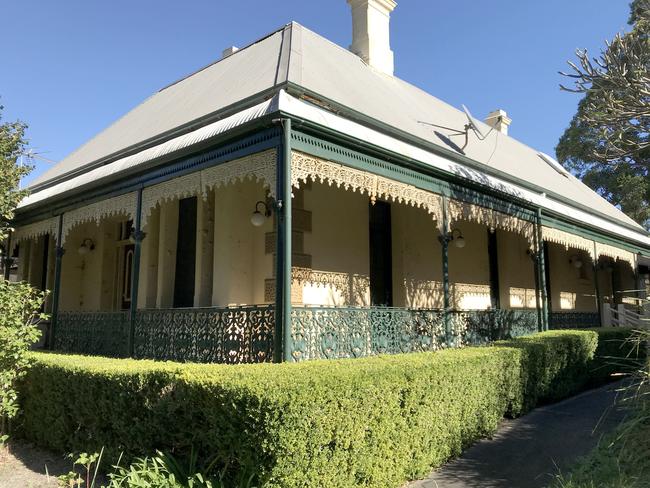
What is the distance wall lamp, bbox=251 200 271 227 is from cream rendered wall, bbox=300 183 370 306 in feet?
2.27

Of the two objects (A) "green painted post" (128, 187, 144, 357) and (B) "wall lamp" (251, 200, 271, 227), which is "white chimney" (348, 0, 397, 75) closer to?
(B) "wall lamp" (251, 200, 271, 227)

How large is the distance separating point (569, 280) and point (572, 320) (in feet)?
17.1

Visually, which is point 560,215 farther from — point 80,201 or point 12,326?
point 12,326

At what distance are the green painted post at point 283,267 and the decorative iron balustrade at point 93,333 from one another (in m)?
3.77

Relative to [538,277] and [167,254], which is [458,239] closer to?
[538,277]

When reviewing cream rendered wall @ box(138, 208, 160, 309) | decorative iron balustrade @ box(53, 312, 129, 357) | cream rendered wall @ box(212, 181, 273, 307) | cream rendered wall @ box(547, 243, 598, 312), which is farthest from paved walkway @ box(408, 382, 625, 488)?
cream rendered wall @ box(547, 243, 598, 312)

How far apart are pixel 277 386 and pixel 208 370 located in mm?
1031

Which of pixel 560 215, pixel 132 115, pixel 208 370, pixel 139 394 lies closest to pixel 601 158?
pixel 560 215

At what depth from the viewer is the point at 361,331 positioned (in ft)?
23.1

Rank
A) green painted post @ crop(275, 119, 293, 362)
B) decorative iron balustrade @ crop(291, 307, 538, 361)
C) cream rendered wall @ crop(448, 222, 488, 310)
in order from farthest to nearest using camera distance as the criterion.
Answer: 1. cream rendered wall @ crop(448, 222, 488, 310)
2. decorative iron balustrade @ crop(291, 307, 538, 361)
3. green painted post @ crop(275, 119, 293, 362)

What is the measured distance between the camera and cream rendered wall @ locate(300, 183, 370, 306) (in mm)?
9469

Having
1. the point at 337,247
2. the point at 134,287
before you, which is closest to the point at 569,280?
the point at 337,247

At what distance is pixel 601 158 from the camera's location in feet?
30.1

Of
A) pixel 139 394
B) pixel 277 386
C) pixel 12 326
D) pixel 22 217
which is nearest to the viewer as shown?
pixel 277 386
